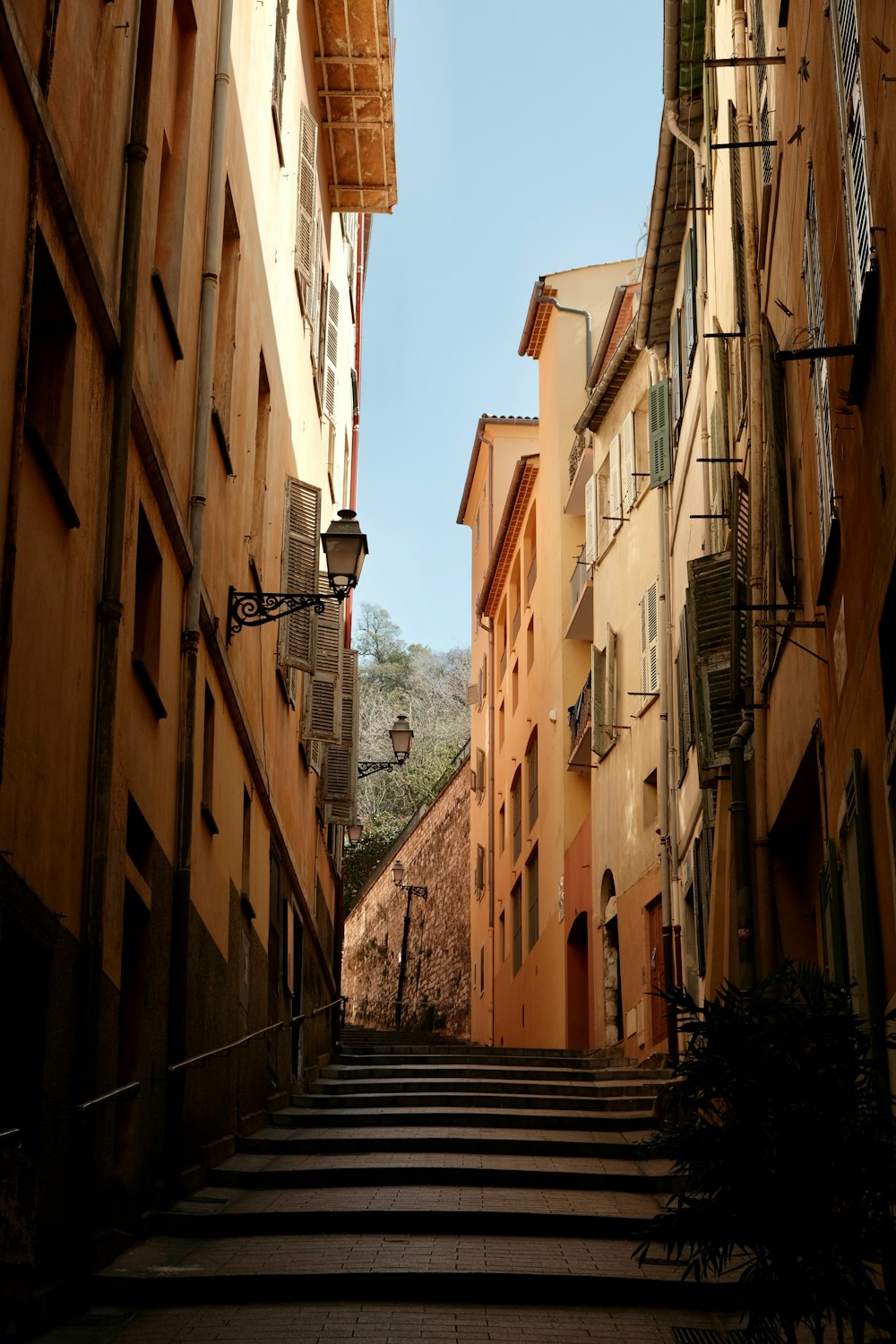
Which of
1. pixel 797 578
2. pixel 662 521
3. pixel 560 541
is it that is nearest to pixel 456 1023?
pixel 560 541

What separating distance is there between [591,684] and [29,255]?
17.2 meters

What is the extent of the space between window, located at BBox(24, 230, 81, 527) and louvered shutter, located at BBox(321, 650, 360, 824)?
42.6ft

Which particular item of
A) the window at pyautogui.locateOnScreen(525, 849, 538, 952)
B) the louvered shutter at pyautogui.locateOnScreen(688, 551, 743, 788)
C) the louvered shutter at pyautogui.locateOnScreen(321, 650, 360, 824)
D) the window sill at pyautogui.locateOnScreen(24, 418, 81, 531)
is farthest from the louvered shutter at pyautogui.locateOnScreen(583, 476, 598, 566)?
the window sill at pyautogui.locateOnScreen(24, 418, 81, 531)

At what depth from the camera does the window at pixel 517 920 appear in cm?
2985

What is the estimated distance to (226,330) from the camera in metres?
12.1

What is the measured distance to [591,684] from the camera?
22812 millimetres

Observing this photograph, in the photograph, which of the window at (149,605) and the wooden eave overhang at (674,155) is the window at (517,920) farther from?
the window at (149,605)

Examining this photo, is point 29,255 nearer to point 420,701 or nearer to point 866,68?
point 866,68

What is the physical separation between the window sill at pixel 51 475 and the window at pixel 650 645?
500 inches

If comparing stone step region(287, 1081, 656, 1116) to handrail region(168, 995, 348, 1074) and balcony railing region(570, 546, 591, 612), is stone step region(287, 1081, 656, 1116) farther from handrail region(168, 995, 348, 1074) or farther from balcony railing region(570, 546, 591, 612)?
balcony railing region(570, 546, 591, 612)

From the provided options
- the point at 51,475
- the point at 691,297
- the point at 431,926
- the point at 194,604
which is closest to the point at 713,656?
the point at 194,604

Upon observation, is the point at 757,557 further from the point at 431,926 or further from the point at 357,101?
the point at 431,926

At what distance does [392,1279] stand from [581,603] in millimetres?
17707

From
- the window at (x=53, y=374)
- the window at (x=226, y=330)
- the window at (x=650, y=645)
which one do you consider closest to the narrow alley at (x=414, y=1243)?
the window at (x=53, y=374)
